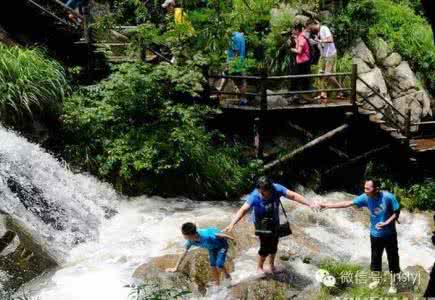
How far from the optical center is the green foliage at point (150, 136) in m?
12.0

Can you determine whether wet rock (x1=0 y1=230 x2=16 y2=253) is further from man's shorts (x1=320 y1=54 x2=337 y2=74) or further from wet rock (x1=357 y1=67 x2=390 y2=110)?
wet rock (x1=357 y1=67 x2=390 y2=110)

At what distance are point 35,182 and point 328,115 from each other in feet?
23.7

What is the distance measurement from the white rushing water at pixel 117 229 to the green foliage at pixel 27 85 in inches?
22.9

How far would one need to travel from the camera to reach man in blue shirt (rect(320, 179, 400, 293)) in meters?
7.39

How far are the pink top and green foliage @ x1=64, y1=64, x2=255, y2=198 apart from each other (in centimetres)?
286

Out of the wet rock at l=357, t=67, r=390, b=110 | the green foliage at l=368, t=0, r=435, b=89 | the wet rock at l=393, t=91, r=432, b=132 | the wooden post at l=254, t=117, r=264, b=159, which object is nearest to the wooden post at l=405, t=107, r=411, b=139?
the wet rock at l=357, t=67, r=390, b=110

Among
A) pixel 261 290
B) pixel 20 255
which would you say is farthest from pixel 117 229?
pixel 261 290

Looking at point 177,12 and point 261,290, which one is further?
point 177,12

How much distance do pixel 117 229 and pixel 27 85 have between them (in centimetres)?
381

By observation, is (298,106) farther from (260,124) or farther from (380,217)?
(380,217)

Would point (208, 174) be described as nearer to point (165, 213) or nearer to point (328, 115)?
point (165, 213)

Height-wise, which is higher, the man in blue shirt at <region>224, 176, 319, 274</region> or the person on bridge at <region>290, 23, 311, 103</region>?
the person on bridge at <region>290, 23, 311, 103</region>

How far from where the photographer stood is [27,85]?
1201 cm

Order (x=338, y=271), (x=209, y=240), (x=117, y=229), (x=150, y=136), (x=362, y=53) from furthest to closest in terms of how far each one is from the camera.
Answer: (x=362, y=53), (x=150, y=136), (x=117, y=229), (x=338, y=271), (x=209, y=240)
